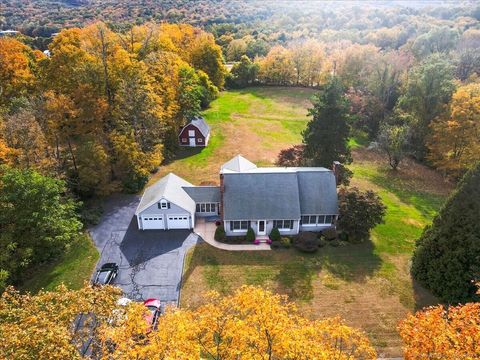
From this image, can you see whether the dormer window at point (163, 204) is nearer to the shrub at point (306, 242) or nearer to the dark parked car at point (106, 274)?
the dark parked car at point (106, 274)

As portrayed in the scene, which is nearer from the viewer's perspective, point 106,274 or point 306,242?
point 106,274

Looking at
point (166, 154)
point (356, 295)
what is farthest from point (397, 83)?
point (356, 295)

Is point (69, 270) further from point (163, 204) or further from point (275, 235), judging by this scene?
point (275, 235)

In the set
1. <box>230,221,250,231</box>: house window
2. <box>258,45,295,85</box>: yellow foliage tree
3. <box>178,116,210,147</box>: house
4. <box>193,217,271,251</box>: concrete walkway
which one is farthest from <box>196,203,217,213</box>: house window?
<box>258,45,295,85</box>: yellow foliage tree

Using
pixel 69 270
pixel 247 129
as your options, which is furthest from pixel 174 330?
pixel 247 129

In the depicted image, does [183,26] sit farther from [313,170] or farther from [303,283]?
[303,283]

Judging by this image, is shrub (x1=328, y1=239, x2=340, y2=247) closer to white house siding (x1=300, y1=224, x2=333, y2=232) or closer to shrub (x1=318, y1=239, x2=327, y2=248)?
shrub (x1=318, y1=239, x2=327, y2=248)
